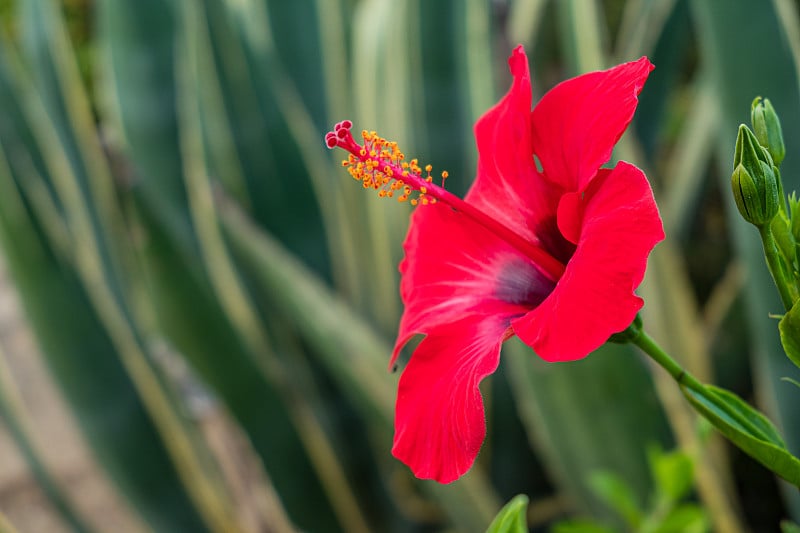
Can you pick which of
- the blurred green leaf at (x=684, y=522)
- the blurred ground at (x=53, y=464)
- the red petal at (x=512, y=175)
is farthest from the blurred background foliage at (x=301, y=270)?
the blurred ground at (x=53, y=464)

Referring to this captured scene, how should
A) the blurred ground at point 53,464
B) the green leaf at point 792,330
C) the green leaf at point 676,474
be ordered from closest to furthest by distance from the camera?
the green leaf at point 792,330
the green leaf at point 676,474
the blurred ground at point 53,464

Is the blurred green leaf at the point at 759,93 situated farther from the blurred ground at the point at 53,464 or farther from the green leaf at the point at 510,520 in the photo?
the blurred ground at the point at 53,464

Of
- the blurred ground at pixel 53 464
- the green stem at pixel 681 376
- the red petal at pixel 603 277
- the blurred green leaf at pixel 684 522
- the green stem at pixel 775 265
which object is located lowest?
the blurred ground at pixel 53 464

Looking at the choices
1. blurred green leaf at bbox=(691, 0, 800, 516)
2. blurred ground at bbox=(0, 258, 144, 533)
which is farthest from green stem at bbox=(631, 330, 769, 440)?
blurred ground at bbox=(0, 258, 144, 533)

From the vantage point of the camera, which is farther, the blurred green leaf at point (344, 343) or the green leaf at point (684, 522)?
the blurred green leaf at point (344, 343)

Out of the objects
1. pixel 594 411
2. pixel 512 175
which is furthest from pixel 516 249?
pixel 594 411

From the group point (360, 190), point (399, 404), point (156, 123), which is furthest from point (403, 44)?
point (399, 404)
